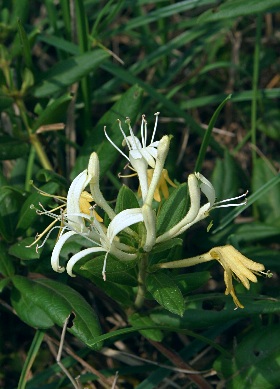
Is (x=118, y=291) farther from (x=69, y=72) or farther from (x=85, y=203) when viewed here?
(x=69, y=72)

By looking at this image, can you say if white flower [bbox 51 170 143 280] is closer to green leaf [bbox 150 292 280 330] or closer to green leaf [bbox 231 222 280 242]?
green leaf [bbox 150 292 280 330]

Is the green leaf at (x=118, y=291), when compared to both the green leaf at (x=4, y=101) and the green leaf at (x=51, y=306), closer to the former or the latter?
the green leaf at (x=51, y=306)

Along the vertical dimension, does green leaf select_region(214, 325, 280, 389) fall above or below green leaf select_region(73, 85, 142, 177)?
below

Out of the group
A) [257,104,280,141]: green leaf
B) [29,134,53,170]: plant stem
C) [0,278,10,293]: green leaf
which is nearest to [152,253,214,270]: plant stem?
[0,278,10,293]: green leaf

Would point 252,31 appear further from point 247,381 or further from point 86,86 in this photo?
point 247,381

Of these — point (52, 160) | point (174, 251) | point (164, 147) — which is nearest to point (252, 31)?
point (52, 160)

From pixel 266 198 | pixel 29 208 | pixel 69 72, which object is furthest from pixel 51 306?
pixel 266 198
